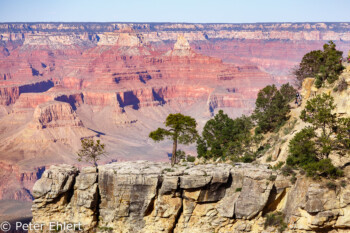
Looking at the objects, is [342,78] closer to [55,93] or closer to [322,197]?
[322,197]

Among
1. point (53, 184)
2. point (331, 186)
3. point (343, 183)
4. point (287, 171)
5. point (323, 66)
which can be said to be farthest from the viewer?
point (323, 66)

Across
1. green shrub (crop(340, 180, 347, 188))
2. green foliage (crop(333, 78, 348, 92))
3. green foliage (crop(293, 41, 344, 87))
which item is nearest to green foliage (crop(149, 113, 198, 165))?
green foliage (crop(333, 78, 348, 92))

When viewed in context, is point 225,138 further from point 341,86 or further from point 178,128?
point 341,86

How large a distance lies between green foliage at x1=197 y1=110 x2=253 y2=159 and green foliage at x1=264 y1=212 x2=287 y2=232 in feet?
50.6

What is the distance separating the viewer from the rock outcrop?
1499 inches

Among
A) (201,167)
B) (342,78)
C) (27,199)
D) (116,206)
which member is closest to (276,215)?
(201,167)

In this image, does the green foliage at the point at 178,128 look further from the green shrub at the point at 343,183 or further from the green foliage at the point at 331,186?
the green shrub at the point at 343,183

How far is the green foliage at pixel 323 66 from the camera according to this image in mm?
52188

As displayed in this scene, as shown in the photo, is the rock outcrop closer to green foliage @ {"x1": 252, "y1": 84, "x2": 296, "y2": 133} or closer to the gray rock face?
the gray rock face

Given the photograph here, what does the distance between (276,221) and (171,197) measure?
899 centimetres

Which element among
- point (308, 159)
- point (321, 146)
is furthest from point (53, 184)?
point (321, 146)

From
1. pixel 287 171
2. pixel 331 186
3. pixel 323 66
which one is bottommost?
pixel 331 186

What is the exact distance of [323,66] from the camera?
55281 millimetres

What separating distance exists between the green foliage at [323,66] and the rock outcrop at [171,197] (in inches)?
719
